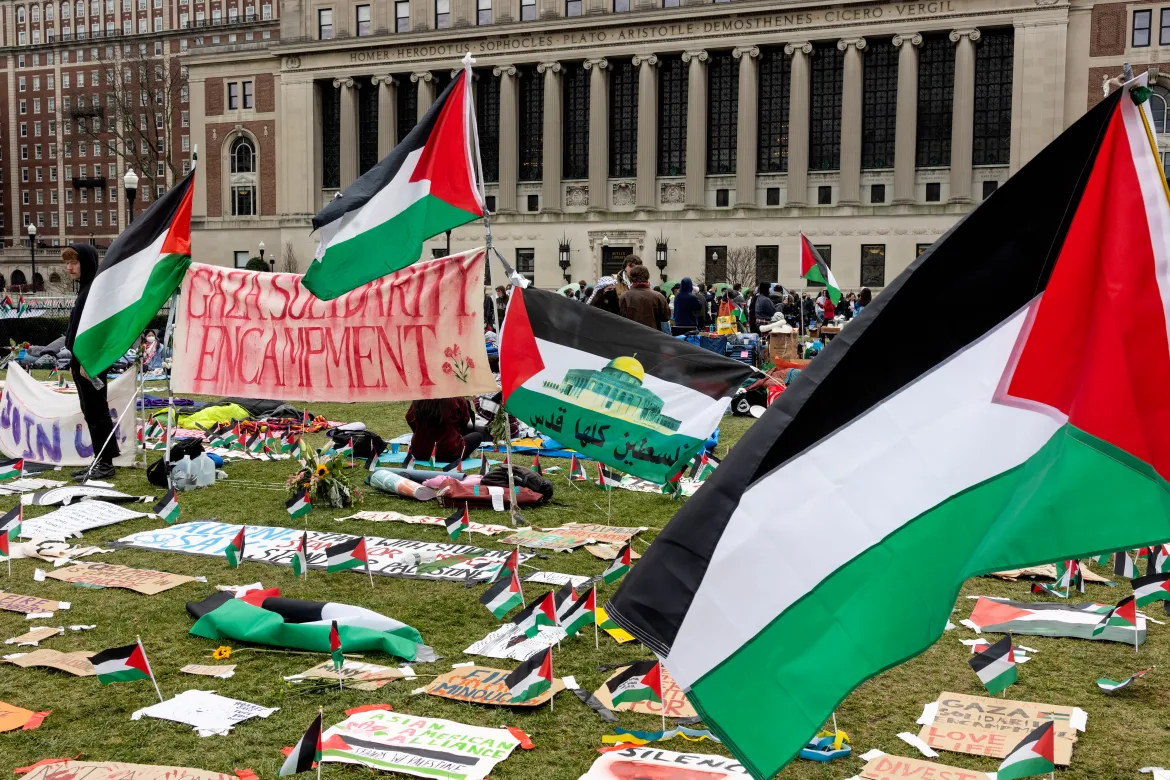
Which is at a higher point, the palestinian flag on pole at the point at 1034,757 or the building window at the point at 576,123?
the building window at the point at 576,123

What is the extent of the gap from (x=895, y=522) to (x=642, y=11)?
62.8m

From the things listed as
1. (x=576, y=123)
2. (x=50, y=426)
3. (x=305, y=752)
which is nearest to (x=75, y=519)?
(x=50, y=426)

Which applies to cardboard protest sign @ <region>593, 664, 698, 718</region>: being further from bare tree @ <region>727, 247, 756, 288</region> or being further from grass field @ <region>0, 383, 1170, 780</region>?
bare tree @ <region>727, 247, 756, 288</region>

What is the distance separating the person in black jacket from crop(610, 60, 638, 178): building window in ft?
177

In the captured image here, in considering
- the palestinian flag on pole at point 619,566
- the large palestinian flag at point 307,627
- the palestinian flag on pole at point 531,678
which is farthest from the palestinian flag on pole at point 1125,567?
the large palestinian flag at point 307,627

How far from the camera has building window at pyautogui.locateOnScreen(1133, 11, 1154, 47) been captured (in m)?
54.7

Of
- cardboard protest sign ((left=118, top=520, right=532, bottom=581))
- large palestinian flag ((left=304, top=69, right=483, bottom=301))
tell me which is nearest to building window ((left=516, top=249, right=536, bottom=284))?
cardboard protest sign ((left=118, top=520, right=532, bottom=581))

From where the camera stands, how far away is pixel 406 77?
68.3 metres

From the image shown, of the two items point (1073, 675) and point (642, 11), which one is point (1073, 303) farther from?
point (642, 11)

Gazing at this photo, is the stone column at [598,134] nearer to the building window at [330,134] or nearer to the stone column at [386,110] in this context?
the stone column at [386,110]

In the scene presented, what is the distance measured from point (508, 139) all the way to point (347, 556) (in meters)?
60.8

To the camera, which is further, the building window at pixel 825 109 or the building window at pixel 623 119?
the building window at pixel 623 119

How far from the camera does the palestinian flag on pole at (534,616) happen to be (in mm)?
6496

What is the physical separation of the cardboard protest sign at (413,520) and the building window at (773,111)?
54406mm
